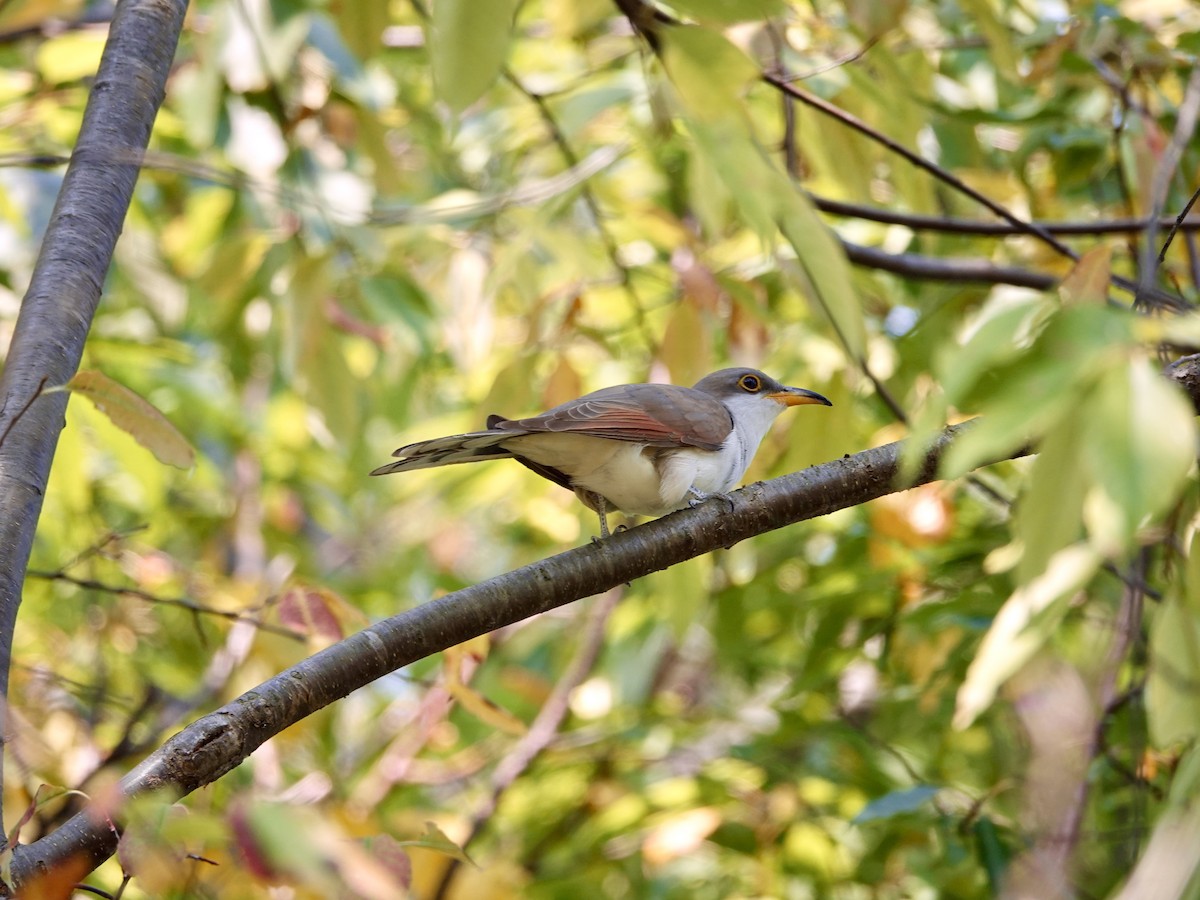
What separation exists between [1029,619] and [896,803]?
6.01 feet

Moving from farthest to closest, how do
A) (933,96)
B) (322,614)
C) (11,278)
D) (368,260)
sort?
(11,278) → (368,260) → (933,96) → (322,614)

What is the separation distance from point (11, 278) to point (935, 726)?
4880 millimetres

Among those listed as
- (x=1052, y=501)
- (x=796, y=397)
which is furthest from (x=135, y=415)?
(x=796, y=397)

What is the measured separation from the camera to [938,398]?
4.93 ft

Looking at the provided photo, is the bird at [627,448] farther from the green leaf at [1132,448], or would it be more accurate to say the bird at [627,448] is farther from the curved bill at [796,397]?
the green leaf at [1132,448]

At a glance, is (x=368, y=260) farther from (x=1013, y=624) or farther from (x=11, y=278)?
(x=1013, y=624)

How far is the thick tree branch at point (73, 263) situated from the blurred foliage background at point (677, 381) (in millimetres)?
231

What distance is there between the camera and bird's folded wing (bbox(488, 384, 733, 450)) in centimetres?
359

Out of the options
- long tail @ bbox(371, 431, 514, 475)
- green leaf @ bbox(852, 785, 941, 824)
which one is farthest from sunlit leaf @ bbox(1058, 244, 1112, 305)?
green leaf @ bbox(852, 785, 941, 824)

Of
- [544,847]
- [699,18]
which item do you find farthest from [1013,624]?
[544,847]

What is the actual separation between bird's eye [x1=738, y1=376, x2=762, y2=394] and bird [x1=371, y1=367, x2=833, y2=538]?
1.89 ft

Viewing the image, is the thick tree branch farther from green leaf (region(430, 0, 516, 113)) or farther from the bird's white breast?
the bird's white breast

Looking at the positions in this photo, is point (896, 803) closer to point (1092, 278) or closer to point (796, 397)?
point (796, 397)

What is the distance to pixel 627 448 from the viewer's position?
3828 millimetres
